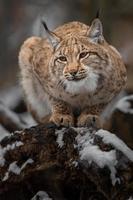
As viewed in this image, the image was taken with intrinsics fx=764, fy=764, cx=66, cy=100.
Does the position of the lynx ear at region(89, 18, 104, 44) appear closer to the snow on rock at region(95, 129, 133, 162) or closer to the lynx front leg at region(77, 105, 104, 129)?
the lynx front leg at region(77, 105, 104, 129)

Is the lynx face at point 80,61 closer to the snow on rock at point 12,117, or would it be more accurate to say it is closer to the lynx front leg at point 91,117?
the lynx front leg at point 91,117

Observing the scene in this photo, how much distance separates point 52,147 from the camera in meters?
7.76

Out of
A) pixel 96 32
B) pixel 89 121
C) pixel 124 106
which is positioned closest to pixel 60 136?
pixel 89 121

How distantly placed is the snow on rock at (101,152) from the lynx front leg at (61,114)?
847 millimetres

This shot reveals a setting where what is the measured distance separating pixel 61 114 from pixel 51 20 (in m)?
Answer: 12.2

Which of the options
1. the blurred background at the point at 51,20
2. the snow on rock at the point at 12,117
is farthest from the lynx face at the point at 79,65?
the blurred background at the point at 51,20

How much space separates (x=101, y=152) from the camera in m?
7.44

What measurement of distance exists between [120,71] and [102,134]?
180 cm

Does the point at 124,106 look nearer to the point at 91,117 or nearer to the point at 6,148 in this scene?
the point at 91,117

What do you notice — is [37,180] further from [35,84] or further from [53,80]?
[35,84]

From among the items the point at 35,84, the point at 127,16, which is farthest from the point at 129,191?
the point at 127,16

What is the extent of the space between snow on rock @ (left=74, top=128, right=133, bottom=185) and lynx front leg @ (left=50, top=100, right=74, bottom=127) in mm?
847

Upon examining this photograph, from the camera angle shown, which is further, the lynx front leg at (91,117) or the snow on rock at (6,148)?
the lynx front leg at (91,117)

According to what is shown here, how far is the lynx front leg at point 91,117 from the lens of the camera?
28.4 ft
